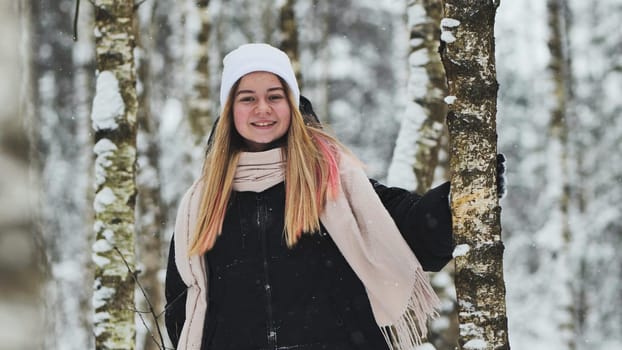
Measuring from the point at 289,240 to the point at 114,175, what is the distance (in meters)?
2.73

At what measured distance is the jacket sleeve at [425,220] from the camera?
2691 millimetres

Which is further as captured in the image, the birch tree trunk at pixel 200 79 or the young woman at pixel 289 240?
the birch tree trunk at pixel 200 79

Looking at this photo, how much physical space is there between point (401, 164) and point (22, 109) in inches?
215

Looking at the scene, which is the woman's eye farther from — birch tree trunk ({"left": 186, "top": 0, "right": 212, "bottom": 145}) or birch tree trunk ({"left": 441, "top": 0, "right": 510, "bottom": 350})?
birch tree trunk ({"left": 186, "top": 0, "right": 212, "bottom": 145})

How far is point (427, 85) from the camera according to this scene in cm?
686

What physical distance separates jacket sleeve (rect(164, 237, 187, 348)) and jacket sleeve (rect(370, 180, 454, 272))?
936mm

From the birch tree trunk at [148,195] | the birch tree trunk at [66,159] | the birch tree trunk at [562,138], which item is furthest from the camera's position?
the birch tree trunk at [66,159]

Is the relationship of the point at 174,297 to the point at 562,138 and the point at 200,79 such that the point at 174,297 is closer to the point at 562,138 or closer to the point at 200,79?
the point at 200,79

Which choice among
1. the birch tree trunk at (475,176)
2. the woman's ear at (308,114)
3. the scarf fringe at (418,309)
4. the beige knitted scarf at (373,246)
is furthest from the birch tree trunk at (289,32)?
the birch tree trunk at (475,176)

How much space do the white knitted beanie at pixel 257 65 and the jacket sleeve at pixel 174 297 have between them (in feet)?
2.42

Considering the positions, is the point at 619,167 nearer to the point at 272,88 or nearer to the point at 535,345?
the point at 535,345

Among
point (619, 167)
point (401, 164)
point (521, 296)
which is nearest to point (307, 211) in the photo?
point (401, 164)

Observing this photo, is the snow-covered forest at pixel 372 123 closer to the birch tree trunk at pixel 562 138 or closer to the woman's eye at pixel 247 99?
the birch tree trunk at pixel 562 138

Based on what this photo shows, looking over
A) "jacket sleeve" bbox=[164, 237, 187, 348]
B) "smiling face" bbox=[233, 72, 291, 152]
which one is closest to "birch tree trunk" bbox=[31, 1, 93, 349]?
"jacket sleeve" bbox=[164, 237, 187, 348]
